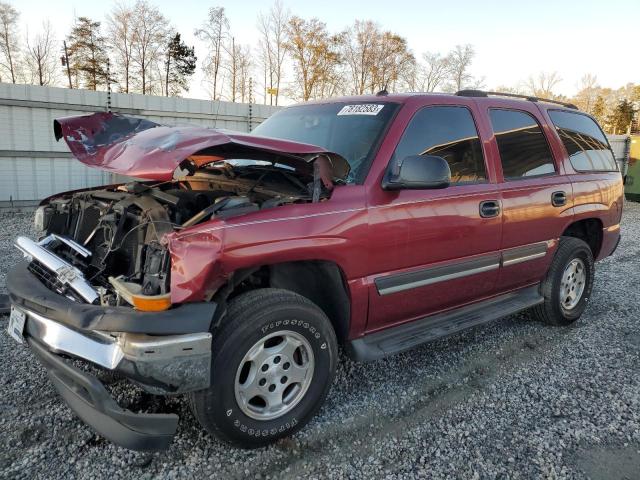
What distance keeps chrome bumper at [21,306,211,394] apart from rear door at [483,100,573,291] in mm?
2495

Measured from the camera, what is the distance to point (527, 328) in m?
4.42

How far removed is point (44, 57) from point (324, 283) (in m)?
34.2

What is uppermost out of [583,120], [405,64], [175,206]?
[405,64]

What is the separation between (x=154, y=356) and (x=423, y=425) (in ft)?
5.36

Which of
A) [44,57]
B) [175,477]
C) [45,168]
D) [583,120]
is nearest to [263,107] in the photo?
[45,168]

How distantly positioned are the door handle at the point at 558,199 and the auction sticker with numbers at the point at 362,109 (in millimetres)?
1834

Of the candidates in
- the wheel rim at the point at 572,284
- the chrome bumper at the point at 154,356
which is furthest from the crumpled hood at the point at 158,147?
the wheel rim at the point at 572,284

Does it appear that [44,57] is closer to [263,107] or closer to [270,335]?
[263,107]

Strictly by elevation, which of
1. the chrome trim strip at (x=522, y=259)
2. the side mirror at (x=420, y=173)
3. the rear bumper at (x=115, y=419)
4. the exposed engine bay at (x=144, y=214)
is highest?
the side mirror at (x=420, y=173)

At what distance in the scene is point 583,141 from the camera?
4539 millimetres

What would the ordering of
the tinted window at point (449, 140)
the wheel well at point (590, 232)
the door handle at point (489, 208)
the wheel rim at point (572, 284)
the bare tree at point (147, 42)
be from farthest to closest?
the bare tree at point (147, 42) < the wheel well at point (590, 232) < the wheel rim at point (572, 284) < the door handle at point (489, 208) < the tinted window at point (449, 140)

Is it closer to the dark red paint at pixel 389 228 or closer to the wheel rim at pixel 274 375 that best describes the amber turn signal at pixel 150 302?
the dark red paint at pixel 389 228

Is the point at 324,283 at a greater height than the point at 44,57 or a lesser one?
lesser

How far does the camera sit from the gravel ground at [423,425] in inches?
92.7
